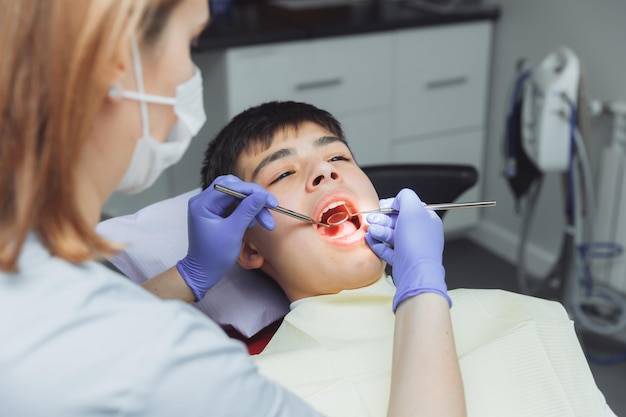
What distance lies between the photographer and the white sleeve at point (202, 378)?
2.44 feet

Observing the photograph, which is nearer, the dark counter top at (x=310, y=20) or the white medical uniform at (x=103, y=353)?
the white medical uniform at (x=103, y=353)

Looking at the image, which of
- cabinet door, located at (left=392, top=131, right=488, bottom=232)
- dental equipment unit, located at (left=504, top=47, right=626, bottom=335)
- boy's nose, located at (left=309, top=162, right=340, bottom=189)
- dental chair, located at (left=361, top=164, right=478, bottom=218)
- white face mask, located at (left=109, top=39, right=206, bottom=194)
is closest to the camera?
white face mask, located at (left=109, top=39, right=206, bottom=194)

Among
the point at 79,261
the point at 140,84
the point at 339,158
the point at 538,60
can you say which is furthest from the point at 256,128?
the point at 538,60

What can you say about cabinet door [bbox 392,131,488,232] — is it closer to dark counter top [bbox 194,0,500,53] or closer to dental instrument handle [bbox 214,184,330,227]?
dark counter top [bbox 194,0,500,53]

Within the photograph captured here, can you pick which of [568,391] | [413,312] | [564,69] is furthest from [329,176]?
[564,69]

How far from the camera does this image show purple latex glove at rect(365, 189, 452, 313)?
1.08m

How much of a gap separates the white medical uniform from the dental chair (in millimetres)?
976

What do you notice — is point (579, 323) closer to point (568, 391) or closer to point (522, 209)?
point (522, 209)

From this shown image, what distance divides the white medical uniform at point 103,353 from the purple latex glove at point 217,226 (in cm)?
48

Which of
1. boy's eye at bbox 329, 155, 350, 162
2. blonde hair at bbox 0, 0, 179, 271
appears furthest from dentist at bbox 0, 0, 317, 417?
boy's eye at bbox 329, 155, 350, 162

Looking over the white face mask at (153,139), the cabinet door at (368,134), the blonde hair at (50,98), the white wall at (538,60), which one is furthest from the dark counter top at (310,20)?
the blonde hair at (50,98)

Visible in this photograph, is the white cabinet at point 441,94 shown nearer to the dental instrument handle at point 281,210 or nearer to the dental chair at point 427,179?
the dental chair at point 427,179

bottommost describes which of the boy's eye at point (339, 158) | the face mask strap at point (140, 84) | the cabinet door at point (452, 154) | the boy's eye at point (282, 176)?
the cabinet door at point (452, 154)

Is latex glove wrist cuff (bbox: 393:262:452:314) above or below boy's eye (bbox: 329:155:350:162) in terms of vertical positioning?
below
